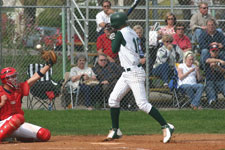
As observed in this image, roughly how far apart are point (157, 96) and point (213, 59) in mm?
2451

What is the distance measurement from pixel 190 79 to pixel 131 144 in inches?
207

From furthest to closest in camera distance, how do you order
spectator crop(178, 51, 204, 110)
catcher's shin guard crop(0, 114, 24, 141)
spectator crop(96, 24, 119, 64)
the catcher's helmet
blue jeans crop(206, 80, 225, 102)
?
spectator crop(96, 24, 119, 64) < blue jeans crop(206, 80, 225, 102) < spectator crop(178, 51, 204, 110) < the catcher's helmet < catcher's shin guard crop(0, 114, 24, 141)

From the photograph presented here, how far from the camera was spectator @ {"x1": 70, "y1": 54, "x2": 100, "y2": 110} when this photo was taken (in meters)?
12.6

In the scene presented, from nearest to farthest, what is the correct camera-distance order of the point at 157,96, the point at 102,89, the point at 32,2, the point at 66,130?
the point at 66,130
the point at 102,89
the point at 157,96
the point at 32,2

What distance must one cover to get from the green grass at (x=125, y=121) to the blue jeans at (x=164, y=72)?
100 cm

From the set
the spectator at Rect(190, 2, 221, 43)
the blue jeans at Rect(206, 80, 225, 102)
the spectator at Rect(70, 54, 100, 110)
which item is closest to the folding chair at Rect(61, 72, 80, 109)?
the spectator at Rect(70, 54, 100, 110)

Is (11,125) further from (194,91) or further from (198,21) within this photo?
(198,21)

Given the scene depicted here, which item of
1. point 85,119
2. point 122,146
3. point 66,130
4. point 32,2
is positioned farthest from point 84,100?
point 32,2

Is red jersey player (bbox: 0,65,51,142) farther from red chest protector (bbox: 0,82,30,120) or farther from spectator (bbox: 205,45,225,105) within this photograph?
spectator (bbox: 205,45,225,105)

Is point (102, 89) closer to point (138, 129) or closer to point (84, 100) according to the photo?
point (84, 100)

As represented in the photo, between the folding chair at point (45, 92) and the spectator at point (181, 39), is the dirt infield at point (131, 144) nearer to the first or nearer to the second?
the folding chair at point (45, 92)

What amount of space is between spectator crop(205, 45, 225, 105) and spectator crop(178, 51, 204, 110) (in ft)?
0.84

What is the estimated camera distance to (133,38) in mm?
8211

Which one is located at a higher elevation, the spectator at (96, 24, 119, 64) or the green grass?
the spectator at (96, 24, 119, 64)
